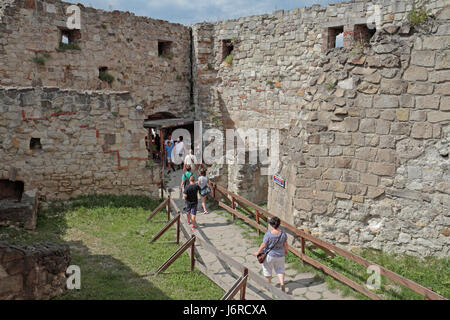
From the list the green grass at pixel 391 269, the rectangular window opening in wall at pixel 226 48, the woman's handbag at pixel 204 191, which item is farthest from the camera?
the rectangular window opening in wall at pixel 226 48

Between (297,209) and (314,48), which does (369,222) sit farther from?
(314,48)

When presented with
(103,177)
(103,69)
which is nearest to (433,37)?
(103,177)

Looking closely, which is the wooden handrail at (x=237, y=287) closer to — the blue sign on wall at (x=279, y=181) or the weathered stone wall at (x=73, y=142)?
the blue sign on wall at (x=279, y=181)

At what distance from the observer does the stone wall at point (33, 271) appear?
153 inches

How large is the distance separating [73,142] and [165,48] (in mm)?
7531

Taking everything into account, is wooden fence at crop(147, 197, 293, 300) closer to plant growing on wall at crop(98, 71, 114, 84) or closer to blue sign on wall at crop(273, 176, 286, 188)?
blue sign on wall at crop(273, 176, 286, 188)

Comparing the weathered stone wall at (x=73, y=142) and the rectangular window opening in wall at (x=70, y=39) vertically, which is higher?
the rectangular window opening in wall at (x=70, y=39)

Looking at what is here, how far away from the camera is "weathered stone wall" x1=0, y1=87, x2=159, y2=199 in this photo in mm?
8172

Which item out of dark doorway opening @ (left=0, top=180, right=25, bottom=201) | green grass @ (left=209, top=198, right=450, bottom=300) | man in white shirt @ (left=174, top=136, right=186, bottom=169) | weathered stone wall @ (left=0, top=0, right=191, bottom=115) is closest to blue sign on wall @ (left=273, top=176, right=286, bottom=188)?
green grass @ (left=209, top=198, right=450, bottom=300)

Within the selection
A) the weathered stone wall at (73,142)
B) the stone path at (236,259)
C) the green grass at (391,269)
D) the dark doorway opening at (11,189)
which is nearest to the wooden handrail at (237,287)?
the stone path at (236,259)

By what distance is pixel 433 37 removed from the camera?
5457 mm

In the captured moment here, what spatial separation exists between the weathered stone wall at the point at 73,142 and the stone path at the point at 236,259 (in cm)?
190

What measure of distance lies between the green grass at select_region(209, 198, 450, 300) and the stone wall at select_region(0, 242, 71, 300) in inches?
142

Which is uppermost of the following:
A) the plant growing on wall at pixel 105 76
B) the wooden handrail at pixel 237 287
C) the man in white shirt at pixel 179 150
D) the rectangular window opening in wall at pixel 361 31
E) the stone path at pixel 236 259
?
the rectangular window opening in wall at pixel 361 31
